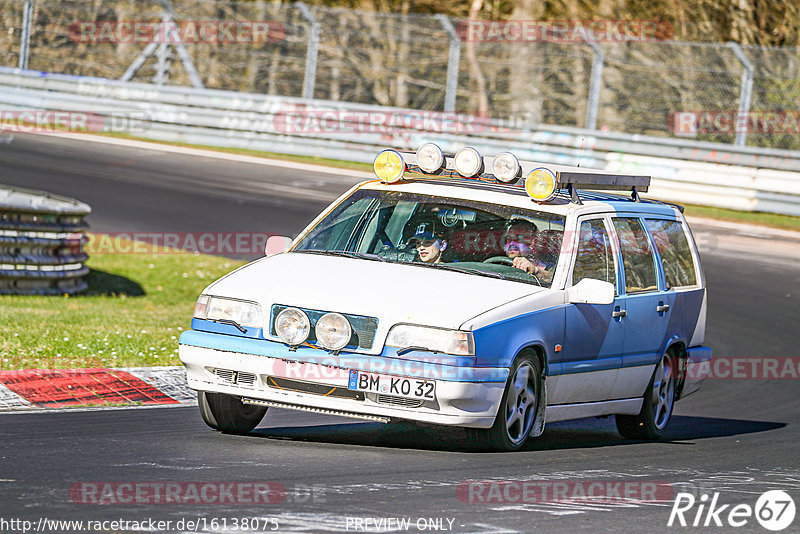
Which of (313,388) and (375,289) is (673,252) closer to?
(375,289)

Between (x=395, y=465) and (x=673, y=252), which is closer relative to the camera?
(x=395, y=465)

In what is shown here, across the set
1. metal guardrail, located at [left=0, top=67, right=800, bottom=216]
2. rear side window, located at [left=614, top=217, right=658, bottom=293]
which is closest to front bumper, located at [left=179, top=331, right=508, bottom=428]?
rear side window, located at [left=614, top=217, right=658, bottom=293]

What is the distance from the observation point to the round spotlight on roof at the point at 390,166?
8.67 meters

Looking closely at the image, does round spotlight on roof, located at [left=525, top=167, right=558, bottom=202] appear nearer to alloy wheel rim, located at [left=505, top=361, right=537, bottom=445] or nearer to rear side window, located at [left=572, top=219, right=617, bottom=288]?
rear side window, located at [left=572, top=219, right=617, bottom=288]

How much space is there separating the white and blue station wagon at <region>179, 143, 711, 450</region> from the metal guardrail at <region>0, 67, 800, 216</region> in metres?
13.7

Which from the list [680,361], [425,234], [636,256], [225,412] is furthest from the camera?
[680,361]

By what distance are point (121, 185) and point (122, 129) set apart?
6.25 metres

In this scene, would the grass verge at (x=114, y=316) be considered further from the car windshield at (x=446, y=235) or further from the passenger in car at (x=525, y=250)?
the passenger in car at (x=525, y=250)

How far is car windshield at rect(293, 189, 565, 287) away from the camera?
320 inches

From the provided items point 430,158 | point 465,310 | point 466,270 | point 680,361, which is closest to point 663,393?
point 680,361

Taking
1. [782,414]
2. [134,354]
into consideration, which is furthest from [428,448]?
[782,414]

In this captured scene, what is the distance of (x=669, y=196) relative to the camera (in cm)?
2345

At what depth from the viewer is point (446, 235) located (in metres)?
8.31

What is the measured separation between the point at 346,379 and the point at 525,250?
1670 millimetres
